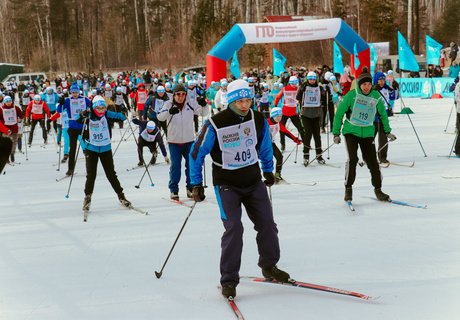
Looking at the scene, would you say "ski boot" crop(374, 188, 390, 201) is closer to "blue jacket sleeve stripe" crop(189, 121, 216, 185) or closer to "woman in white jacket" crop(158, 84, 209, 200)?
"woman in white jacket" crop(158, 84, 209, 200)

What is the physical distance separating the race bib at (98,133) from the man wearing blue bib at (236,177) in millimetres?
3235

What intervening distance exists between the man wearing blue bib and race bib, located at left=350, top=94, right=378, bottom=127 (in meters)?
2.81

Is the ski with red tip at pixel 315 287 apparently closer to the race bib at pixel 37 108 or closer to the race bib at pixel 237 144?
the race bib at pixel 237 144

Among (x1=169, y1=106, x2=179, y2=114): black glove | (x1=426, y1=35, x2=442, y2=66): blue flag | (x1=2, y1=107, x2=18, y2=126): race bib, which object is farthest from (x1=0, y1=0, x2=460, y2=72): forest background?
(x1=169, y1=106, x2=179, y2=114): black glove

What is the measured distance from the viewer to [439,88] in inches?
925

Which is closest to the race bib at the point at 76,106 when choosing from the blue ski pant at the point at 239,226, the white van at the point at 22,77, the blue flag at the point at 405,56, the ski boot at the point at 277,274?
the blue ski pant at the point at 239,226

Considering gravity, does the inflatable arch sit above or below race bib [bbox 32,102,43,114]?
above

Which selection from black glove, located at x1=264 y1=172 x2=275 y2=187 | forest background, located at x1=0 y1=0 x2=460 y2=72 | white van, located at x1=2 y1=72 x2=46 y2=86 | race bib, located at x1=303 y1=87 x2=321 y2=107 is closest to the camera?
black glove, located at x1=264 y1=172 x2=275 y2=187

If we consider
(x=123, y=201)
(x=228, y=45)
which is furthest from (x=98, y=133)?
(x=228, y=45)

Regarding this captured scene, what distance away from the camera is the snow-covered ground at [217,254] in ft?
13.3

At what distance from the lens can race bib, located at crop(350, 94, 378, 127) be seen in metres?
6.89

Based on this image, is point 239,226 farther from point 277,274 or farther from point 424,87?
point 424,87

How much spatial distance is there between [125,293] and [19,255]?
178 centimetres

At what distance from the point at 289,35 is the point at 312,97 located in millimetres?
9627
